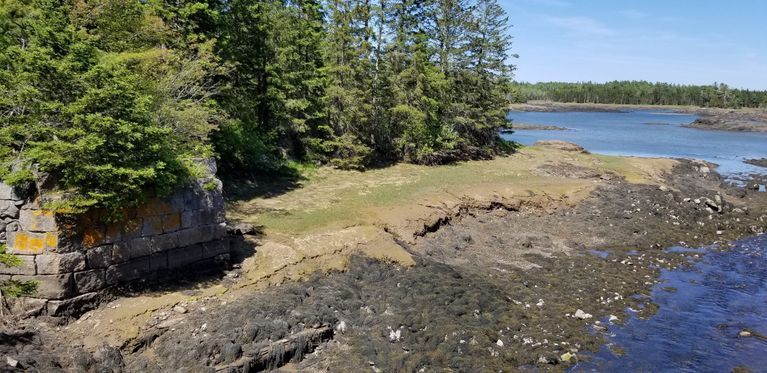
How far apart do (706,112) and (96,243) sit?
158744 millimetres

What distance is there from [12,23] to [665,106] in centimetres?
19012

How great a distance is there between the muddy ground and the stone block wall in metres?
0.86

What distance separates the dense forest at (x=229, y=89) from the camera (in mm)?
9594

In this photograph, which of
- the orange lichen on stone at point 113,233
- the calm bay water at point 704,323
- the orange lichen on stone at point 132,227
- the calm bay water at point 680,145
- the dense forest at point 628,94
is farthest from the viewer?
the dense forest at point 628,94

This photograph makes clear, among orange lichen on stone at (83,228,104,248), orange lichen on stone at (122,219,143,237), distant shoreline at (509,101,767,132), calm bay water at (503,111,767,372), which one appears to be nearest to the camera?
orange lichen on stone at (83,228,104,248)

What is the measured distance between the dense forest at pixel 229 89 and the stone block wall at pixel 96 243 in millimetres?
440

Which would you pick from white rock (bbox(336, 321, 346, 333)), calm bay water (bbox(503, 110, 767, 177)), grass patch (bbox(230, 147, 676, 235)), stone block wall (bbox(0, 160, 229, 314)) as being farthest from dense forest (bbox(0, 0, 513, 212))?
calm bay water (bbox(503, 110, 767, 177))

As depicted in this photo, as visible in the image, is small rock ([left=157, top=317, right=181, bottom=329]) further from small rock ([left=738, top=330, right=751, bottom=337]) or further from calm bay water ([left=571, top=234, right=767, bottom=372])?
small rock ([left=738, top=330, right=751, bottom=337])

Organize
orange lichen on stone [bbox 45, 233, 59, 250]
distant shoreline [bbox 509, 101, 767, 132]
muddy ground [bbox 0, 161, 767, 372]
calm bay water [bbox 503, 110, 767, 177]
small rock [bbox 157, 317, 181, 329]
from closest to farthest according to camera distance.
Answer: muddy ground [bbox 0, 161, 767, 372] < orange lichen on stone [bbox 45, 233, 59, 250] < small rock [bbox 157, 317, 181, 329] < calm bay water [bbox 503, 110, 767, 177] < distant shoreline [bbox 509, 101, 767, 132]

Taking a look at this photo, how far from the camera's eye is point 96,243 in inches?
395

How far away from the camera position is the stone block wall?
9.55m

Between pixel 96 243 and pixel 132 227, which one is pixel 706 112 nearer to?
pixel 132 227

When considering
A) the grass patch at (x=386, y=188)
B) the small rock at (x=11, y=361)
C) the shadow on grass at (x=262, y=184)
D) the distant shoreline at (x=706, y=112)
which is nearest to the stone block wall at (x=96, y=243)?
the small rock at (x=11, y=361)

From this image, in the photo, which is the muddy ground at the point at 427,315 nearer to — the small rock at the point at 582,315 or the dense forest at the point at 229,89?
the small rock at the point at 582,315
